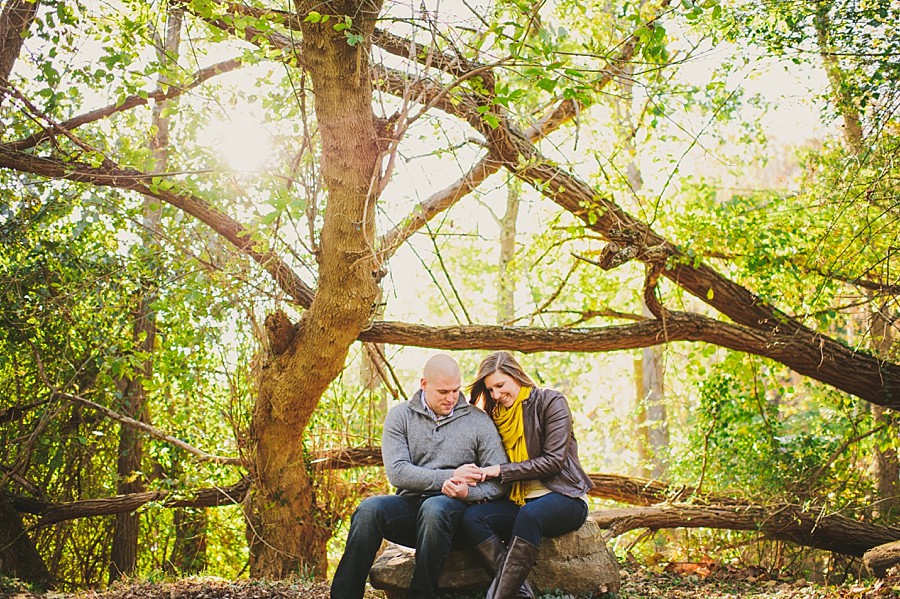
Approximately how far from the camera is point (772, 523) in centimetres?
648

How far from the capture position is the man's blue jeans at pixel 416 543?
3.86m

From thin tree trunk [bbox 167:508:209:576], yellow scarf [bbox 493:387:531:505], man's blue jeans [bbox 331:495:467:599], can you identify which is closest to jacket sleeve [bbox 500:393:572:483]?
yellow scarf [bbox 493:387:531:505]

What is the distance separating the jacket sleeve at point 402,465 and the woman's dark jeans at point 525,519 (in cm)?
25

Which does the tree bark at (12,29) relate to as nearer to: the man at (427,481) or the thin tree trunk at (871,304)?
the man at (427,481)

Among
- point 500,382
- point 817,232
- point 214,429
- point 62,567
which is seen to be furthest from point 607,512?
point 62,567

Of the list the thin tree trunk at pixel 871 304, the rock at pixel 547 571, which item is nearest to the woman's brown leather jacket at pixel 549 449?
the rock at pixel 547 571

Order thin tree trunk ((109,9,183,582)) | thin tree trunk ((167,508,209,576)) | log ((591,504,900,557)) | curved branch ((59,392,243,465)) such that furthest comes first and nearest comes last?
thin tree trunk ((167,508,209,576)), thin tree trunk ((109,9,183,582)), curved branch ((59,392,243,465)), log ((591,504,900,557))

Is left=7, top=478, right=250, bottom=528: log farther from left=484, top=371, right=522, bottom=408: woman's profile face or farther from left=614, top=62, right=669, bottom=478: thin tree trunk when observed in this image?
left=614, top=62, right=669, bottom=478: thin tree trunk

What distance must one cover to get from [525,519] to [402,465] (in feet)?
2.47

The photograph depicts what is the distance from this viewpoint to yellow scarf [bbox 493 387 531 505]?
4.30 metres

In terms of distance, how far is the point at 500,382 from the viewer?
442 cm

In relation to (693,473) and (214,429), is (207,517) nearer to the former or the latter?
(214,429)

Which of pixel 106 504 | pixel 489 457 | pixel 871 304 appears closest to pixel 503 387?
pixel 489 457

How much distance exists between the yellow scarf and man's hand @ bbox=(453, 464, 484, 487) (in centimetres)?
28
